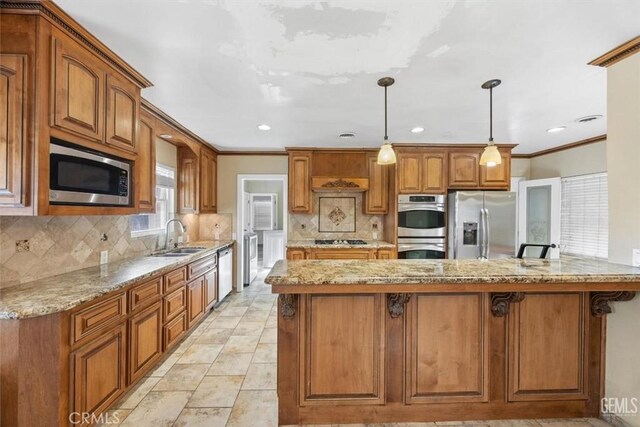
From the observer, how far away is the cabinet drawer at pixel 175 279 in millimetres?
2629

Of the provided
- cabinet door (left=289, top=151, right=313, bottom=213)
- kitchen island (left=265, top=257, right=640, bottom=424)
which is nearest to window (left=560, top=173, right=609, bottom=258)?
kitchen island (left=265, top=257, right=640, bottom=424)

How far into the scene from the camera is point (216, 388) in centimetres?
230

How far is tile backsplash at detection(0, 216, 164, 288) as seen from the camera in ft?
5.83

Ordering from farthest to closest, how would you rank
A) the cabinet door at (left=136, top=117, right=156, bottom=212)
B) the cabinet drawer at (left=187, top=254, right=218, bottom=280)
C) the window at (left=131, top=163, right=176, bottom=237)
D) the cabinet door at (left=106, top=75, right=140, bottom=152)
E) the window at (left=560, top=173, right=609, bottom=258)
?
1. the window at (left=560, top=173, right=609, bottom=258)
2. the window at (left=131, top=163, right=176, bottom=237)
3. the cabinet drawer at (left=187, top=254, right=218, bottom=280)
4. the cabinet door at (left=136, top=117, right=156, bottom=212)
5. the cabinet door at (left=106, top=75, right=140, bottom=152)

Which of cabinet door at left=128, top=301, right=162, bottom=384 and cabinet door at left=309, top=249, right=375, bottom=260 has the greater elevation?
cabinet door at left=309, top=249, right=375, bottom=260

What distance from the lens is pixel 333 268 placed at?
6.35 feet

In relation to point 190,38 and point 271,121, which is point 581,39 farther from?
point 271,121

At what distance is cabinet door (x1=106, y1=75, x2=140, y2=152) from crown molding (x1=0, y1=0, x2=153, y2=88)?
12 cm

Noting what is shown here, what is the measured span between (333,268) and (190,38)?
5.43ft

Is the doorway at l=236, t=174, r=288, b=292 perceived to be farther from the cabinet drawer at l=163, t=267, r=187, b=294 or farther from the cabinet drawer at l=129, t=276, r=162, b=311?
the cabinet drawer at l=129, t=276, r=162, b=311

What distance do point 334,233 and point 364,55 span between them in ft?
11.0

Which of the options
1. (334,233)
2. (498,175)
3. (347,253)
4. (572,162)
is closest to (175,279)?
(347,253)

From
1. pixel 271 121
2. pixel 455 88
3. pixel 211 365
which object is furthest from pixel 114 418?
pixel 455 88

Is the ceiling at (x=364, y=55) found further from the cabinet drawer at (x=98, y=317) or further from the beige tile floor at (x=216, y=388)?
the beige tile floor at (x=216, y=388)
